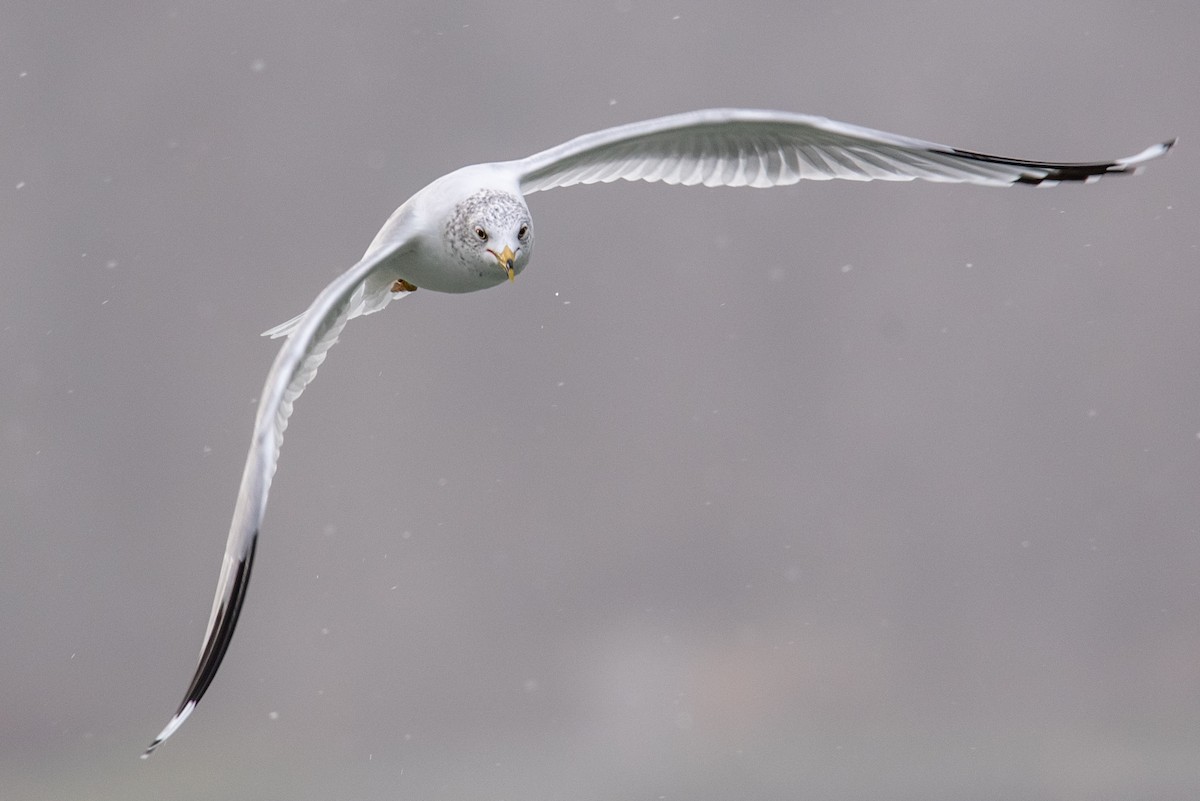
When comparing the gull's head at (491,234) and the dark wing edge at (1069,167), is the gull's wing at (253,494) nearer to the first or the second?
the gull's head at (491,234)

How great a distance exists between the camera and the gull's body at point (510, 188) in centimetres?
A: 198

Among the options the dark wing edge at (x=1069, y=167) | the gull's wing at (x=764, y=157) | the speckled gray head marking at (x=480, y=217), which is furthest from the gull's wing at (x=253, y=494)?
the dark wing edge at (x=1069, y=167)

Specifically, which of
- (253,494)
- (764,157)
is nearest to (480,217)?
(253,494)

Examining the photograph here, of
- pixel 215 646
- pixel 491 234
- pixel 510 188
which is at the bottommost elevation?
pixel 215 646

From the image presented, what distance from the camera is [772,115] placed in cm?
260

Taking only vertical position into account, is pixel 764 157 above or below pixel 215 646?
above

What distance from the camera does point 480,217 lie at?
2303 millimetres

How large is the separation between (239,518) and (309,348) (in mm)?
404

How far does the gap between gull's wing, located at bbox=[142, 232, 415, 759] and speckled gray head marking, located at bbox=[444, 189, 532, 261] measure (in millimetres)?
211

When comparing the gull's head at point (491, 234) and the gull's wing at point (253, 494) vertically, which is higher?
the gull's head at point (491, 234)

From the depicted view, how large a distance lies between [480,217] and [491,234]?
0.13ft

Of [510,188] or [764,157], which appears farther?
[764,157]

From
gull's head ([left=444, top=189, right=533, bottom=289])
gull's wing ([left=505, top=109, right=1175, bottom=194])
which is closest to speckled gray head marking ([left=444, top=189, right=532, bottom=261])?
gull's head ([left=444, top=189, right=533, bottom=289])

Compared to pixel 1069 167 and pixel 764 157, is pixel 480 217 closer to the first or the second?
pixel 764 157
